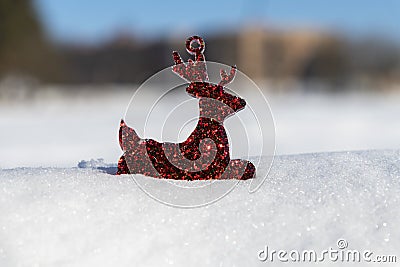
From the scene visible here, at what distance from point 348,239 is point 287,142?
577cm

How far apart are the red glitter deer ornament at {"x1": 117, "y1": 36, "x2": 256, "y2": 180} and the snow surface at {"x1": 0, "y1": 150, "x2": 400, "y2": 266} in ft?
0.27

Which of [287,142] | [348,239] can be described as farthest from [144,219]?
[287,142]

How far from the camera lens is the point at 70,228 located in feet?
5.58

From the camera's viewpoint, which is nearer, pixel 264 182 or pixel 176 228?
pixel 176 228

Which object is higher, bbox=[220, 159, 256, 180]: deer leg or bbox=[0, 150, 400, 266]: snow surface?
bbox=[220, 159, 256, 180]: deer leg

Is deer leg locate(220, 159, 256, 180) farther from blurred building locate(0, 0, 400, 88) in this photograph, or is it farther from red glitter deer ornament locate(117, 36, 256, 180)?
blurred building locate(0, 0, 400, 88)

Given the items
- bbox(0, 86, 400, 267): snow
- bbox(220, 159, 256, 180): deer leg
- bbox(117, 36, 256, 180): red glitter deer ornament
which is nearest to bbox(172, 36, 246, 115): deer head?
bbox(117, 36, 256, 180): red glitter deer ornament

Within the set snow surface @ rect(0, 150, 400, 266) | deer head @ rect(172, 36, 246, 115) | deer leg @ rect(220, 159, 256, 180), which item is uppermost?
deer head @ rect(172, 36, 246, 115)

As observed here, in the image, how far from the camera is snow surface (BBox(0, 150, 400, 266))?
1.65 metres

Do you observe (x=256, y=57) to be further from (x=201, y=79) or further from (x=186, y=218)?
(x=186, y=218)

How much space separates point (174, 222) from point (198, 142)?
0.31m

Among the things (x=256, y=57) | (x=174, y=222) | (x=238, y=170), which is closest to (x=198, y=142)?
(x=238, y=170)

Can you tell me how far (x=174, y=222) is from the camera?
173 centimetres

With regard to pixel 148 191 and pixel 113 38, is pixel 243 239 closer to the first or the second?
pixel 148 191
